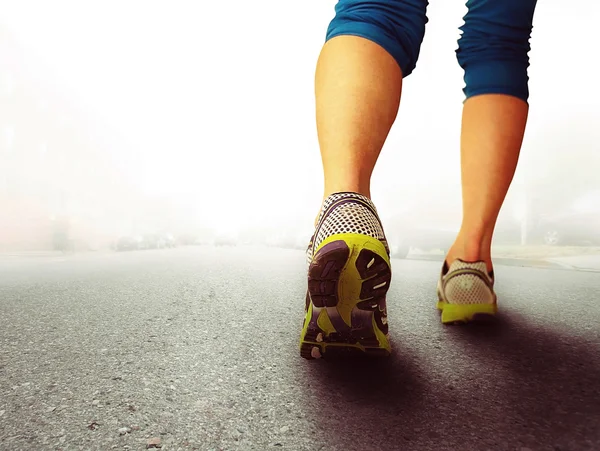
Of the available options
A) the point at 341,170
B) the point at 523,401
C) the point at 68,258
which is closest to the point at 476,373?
the point at 523,401

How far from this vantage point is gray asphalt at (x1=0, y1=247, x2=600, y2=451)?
0.61 meters

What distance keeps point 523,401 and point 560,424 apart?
79 millimetres

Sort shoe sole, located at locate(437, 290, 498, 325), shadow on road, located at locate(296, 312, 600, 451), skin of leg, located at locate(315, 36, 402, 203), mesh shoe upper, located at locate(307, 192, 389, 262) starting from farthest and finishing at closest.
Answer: shoe sole, located at locate(437, 290, 498, 325) < skin of leg, located at locate(315, 36, 402, 203) < mesh shoe upper, located at locate(307, 192, 389, 262) < shadow on road, located at locate(296, 312, 600, 451)

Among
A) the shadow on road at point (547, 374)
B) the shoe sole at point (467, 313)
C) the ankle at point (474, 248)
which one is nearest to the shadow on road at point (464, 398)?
the shadow on road at point (547, 374)

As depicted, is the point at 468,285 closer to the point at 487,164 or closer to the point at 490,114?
the point at 487,164

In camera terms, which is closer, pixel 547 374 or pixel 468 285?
pixel 547 374

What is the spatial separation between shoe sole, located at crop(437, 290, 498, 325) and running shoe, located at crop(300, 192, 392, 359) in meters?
0.46

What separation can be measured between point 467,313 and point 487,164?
0.38 metres

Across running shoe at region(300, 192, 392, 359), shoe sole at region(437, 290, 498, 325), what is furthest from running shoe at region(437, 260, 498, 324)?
running shoe at region(300, 192, 392, 359)

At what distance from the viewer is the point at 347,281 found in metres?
0.70

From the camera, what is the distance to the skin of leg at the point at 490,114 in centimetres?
127

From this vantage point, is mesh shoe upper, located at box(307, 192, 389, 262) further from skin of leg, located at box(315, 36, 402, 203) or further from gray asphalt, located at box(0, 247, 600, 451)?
gray asphalt, located at box(0, 247, 600, 451)

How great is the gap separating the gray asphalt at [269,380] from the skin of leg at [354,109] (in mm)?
329

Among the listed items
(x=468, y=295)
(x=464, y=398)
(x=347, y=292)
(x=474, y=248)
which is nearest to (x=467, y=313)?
(x=468, y=295)
